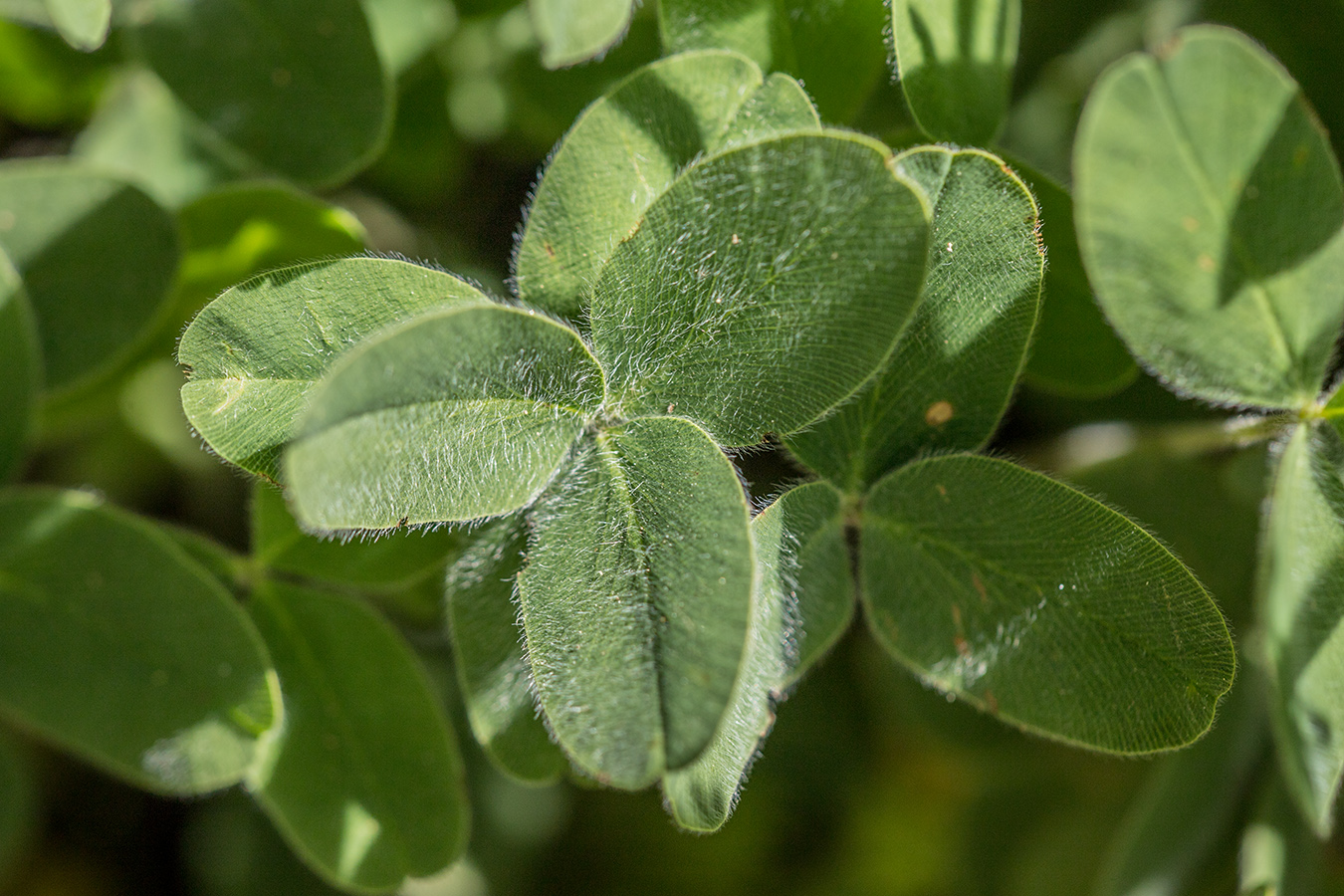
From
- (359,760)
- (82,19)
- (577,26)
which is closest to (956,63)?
(577,26)

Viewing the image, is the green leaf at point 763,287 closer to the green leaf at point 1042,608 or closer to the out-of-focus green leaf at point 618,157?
the out-of-focus green leaf at point 618,157

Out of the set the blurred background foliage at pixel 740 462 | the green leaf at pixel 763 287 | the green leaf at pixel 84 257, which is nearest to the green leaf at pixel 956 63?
the blurred background foliage at pixel 740 462

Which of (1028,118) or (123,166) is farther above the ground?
(1028,118)

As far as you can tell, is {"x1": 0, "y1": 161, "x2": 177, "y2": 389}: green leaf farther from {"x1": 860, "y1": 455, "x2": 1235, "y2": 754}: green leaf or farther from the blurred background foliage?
{"x1": 860, "y1": 455, "x2": 1235, "y2": 754}: green leaf

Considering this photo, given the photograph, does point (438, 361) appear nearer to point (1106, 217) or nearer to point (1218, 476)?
point (1106, 217)

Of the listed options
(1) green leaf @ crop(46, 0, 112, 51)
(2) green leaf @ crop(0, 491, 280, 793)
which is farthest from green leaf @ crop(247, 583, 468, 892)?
(1) green leaf @ crop(46, 0, 112, 51)

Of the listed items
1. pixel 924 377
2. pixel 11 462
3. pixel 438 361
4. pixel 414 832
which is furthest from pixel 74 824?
pixel 924 377

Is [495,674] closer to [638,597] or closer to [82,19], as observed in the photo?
[638,597]
